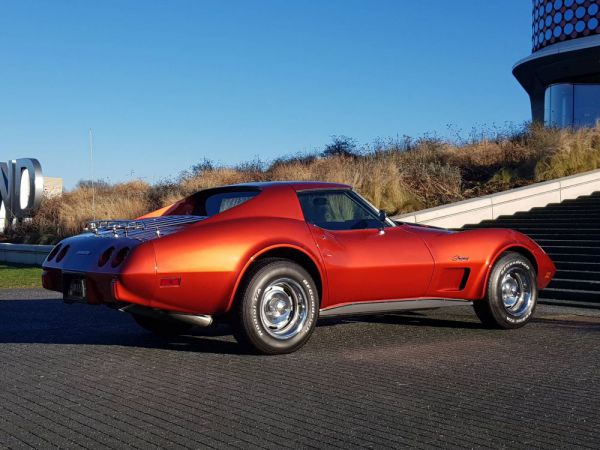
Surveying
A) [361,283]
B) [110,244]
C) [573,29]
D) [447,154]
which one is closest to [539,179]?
[447,154]

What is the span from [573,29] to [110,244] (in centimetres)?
3803

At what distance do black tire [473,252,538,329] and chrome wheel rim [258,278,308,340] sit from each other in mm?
2143

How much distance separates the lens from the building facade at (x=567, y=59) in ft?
126

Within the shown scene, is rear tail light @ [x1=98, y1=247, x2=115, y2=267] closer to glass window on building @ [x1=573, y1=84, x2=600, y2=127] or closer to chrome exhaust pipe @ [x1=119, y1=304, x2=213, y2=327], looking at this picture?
chrome exhaust pipe @ [x1=119, y1=304, x2=213, y2=327]

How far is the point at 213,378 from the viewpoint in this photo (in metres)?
5.55

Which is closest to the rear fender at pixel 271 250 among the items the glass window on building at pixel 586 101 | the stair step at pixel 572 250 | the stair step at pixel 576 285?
the stair step at pixel 576 285

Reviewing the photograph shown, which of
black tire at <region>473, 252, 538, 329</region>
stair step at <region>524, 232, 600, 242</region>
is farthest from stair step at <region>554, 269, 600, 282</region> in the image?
black tire at <region>473, 252, 538, 329</region>

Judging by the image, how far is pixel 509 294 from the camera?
7.89 metres

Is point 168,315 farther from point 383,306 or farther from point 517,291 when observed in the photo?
point 517,291

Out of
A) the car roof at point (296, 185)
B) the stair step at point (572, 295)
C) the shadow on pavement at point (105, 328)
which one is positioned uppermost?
the car roof at point (296, 185)

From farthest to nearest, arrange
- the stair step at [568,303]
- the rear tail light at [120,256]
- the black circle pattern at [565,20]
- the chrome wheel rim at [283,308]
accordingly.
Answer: the black circle pattern at [565,20] < the stair step at [568,303] < the chrome wheel rim at [283,308] < the rear tail light at [120,256]

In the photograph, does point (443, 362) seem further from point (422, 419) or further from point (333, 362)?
point (422, 419)

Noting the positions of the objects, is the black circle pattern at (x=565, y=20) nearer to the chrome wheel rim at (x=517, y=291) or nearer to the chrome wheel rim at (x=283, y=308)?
the chrome wheel rim at (x=517, y=291)

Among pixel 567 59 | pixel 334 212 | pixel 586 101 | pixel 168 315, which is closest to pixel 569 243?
pixel 334 212
